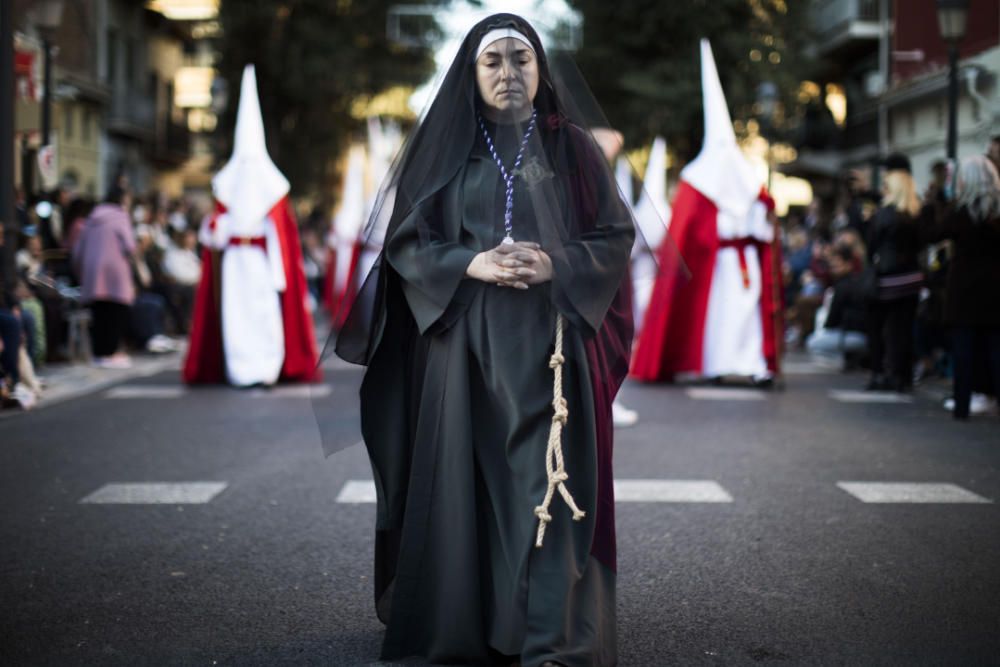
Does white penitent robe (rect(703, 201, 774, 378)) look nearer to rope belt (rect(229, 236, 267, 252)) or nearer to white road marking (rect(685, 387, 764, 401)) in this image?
white road marking (rect(685, 387, 764, 401))

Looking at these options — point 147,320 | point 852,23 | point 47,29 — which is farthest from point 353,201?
point 852,23

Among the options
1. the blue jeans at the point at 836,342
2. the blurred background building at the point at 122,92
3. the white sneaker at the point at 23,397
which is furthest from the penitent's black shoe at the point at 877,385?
the blurred background building at the point at 122,92

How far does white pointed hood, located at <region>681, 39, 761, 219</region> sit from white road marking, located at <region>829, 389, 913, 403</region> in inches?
74.7

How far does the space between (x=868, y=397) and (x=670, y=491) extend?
541 cm

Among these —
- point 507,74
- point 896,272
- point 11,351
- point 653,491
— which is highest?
point 507,74

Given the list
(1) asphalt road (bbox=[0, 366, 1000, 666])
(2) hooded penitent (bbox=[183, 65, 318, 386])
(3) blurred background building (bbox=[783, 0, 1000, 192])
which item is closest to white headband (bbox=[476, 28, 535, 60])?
(1) asphalt road (bbox=[0, 366, 1000, 666])

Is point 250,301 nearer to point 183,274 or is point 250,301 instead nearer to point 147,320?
point 147,320

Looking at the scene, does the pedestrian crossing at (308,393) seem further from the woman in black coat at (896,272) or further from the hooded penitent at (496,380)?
the hooded penitent at (496,380)

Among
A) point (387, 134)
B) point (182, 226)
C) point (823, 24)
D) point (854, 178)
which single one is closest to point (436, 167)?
point (854, 178)

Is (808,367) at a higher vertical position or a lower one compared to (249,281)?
lower

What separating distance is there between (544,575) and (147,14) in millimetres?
41224

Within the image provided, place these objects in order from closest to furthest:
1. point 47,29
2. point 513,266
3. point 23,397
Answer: point 513,266 → point 23,397 → point 47,29

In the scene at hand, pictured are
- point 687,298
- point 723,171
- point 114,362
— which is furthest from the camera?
point 114,362

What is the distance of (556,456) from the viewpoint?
3.94 metres
